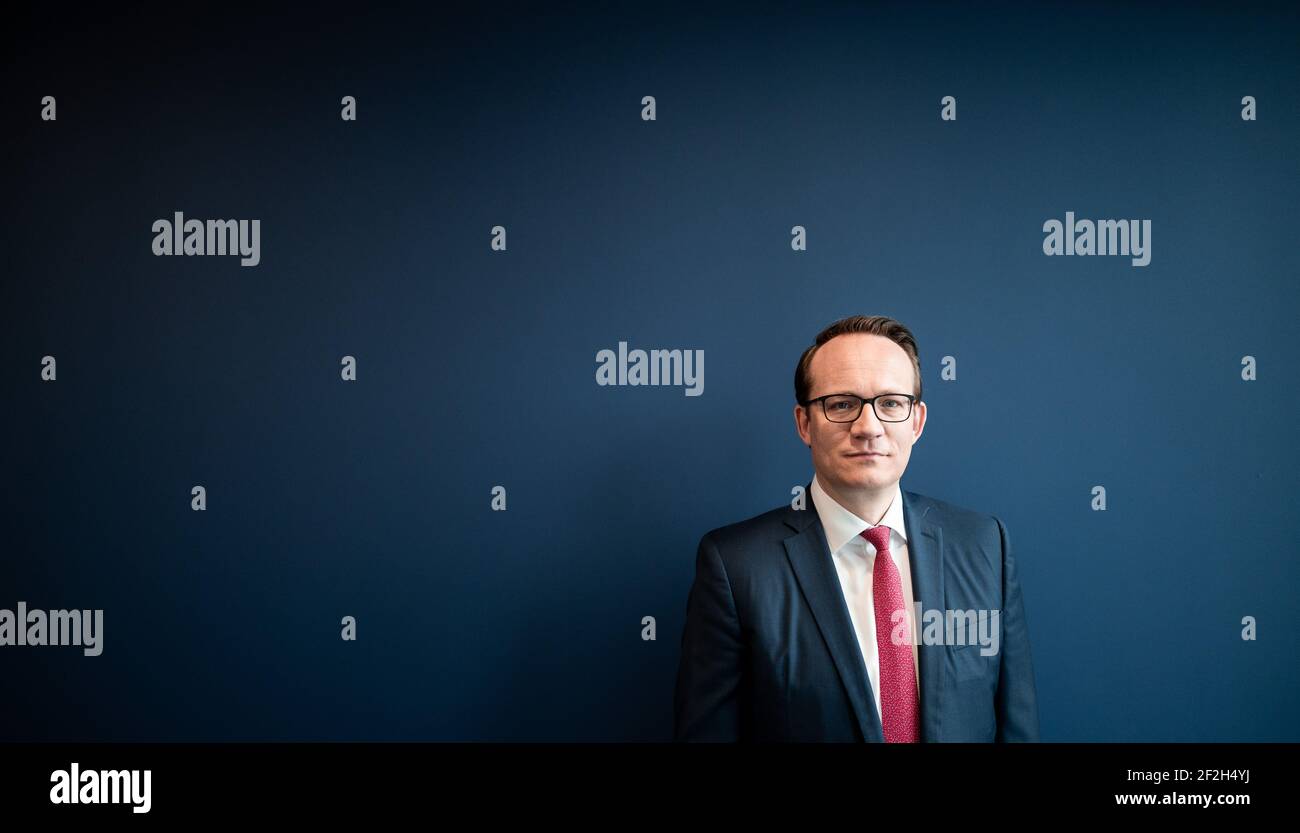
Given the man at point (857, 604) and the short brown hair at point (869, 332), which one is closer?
the man at point (857, 604)

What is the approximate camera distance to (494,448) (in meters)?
1.89

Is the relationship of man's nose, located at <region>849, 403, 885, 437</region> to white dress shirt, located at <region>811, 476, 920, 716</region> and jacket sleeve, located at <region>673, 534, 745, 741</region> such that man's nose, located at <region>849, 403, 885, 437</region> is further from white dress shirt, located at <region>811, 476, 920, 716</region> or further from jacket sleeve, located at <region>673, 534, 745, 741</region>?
jacket sleeve, located at <region>673, 534, 745, 741</region>

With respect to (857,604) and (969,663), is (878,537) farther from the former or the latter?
(969,663)

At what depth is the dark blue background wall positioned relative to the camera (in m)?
1.88

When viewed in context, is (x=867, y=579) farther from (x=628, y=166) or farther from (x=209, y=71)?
(x=209, y=71)

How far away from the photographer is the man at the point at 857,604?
1427 millimetres

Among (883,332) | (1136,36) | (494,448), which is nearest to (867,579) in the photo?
(883,332)

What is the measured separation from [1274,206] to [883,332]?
3.94ft

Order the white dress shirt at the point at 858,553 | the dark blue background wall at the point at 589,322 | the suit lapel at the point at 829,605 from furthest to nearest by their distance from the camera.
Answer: the dark blue background wall at the point at 589,322 < the white dress shirt at the point at 858,553 < the suit lapel at the point at 829,605

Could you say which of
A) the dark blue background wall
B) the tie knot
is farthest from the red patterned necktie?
the dark blue background wall

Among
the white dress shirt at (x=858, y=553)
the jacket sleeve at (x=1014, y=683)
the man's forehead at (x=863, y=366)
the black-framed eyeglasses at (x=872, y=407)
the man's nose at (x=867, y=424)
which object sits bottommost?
the jacket sleeve at (x=1014, y=683)

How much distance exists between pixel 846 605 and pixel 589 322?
3.00 ft

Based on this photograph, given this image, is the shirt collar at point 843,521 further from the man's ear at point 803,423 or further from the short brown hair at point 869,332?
the short brown hair at point 869,332

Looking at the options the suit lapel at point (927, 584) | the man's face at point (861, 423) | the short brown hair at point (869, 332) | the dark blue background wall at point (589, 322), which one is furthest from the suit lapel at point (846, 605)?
the dark blue background wall at point (589, 322)
